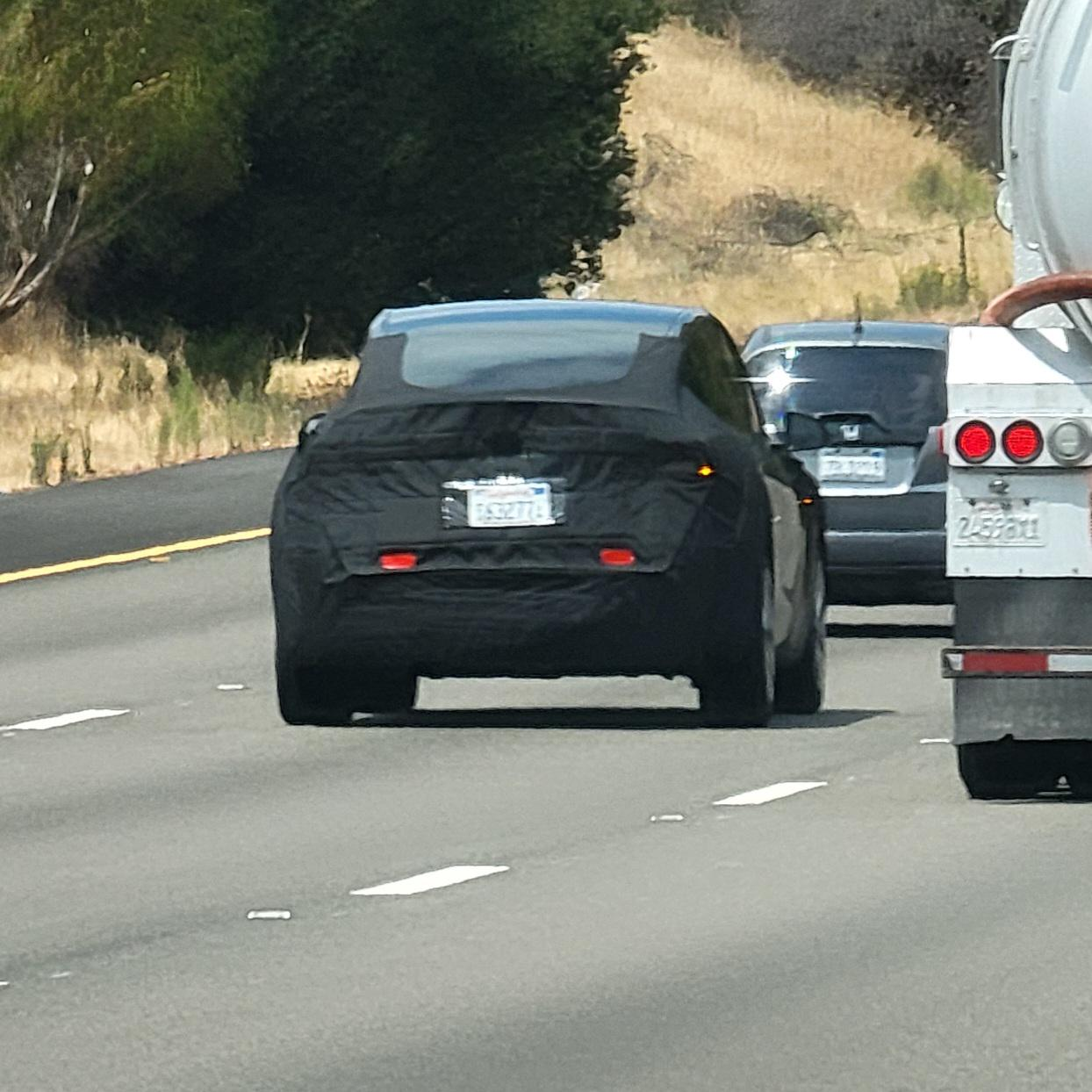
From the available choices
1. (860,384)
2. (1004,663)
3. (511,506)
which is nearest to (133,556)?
(860,384)

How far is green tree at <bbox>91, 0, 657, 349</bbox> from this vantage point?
4109cm

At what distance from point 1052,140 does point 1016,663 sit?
1.64 m

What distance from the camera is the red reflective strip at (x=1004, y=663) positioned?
13023mm

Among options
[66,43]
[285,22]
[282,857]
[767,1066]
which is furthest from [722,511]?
[285,22]

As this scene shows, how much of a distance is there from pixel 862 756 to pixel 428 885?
12.1ft

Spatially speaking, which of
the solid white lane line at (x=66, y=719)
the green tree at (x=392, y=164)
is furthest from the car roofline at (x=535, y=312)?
the green tree at (x=392, y=164)

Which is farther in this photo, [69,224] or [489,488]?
[69,224]

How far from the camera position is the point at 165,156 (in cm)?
3812

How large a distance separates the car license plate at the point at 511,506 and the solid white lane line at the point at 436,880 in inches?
144

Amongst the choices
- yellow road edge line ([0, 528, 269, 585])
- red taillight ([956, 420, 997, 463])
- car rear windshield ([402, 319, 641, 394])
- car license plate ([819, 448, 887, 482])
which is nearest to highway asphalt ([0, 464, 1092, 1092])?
red taillight ([956, 420, 997, 463])

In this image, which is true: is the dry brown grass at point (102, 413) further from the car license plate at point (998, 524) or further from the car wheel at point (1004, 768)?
the car license plate at point (998, 524)

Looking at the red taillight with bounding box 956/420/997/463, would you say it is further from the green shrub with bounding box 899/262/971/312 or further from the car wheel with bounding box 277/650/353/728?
the green shrub with bounding box 899/262/971/312

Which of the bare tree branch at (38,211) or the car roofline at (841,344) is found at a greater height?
the bare tree branch at (38,211)

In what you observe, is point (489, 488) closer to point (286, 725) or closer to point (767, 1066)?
point (286, 725)
